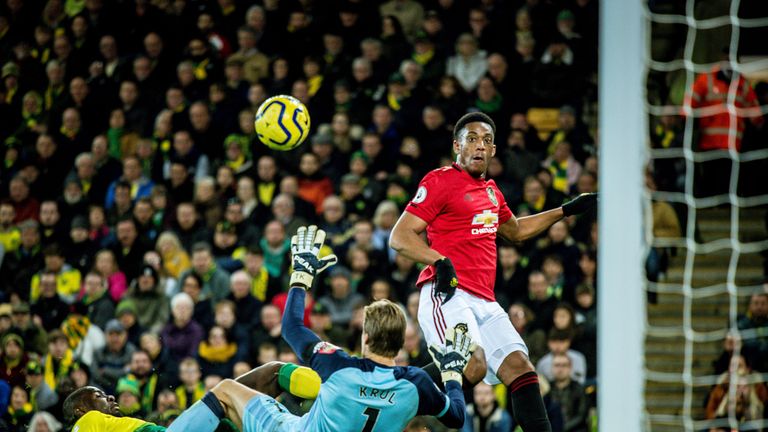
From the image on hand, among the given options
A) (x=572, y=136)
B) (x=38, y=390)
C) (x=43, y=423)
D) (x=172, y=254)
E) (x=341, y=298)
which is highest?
(x=572, y=136)

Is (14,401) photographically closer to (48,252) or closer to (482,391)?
(48,252)

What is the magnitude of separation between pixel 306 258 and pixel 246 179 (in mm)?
5688

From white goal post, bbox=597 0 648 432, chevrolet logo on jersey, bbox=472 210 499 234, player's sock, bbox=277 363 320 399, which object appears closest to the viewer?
white goal post, bbox=597 0 648 432

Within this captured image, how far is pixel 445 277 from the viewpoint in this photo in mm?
5590

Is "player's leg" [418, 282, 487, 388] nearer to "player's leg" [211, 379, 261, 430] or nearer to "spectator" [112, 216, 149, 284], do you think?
"player's leg" [211, 379, 261, 430]

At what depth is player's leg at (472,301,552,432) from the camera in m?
5.65

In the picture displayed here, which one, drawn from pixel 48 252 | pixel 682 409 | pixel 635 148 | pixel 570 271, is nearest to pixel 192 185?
pixel 48 252

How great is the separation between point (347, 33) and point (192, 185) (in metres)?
2.44

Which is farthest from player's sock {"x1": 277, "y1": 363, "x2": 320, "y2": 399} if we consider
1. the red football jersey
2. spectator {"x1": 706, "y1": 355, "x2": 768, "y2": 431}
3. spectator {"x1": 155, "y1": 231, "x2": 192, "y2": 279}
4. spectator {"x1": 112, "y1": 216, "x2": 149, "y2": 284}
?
spectator {"x1": 112, "y1": 216, "x2": 149, "y2": 284}

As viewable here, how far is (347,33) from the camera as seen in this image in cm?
1196

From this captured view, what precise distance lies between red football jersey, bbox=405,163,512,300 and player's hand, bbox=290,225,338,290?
0.76 metres

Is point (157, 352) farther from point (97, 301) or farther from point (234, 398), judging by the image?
point (234, 398)

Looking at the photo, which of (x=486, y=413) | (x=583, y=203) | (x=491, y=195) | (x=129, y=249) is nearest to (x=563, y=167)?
(x=486, y=413)

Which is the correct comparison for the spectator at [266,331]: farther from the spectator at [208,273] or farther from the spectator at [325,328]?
the spectator at [208,273]
